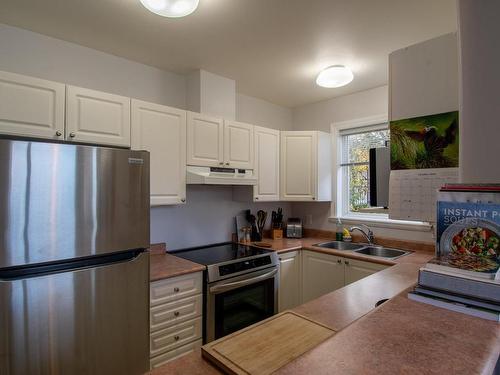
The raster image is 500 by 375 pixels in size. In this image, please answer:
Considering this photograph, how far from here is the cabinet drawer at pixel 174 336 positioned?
1.87 m

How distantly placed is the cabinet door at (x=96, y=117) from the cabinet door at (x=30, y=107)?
0.18 feet

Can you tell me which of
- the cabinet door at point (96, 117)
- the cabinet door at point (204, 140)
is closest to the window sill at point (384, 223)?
the cabinet door at point (204, 140)

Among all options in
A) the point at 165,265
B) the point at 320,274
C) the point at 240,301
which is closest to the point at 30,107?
the point at 165,265

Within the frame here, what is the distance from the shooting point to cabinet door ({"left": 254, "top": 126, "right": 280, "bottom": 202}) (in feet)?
9.62

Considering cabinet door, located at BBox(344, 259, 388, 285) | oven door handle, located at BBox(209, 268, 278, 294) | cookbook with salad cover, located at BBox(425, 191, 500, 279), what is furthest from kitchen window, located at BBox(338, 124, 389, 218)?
cookbook with salad cover, located at BBox(425, 191, 500, 279)

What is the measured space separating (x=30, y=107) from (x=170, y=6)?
988 millimetres

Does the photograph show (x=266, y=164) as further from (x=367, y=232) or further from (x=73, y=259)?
(x=73, y=259)

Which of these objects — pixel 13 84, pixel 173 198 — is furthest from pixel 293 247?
pixel 13 84

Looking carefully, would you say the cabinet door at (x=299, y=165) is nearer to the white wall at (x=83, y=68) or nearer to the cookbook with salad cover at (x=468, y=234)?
the white wall at (x=83, y=68)

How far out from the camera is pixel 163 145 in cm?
221

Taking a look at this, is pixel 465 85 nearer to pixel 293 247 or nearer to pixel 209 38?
pixel 209 38

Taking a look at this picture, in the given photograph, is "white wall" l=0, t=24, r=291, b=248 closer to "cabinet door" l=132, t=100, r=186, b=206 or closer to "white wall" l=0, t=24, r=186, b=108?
"white wall" l=0, t=24, r=186, b=108

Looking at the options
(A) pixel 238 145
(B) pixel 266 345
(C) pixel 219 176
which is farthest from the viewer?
(A) pixel 238 145

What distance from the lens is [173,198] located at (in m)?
2.27
